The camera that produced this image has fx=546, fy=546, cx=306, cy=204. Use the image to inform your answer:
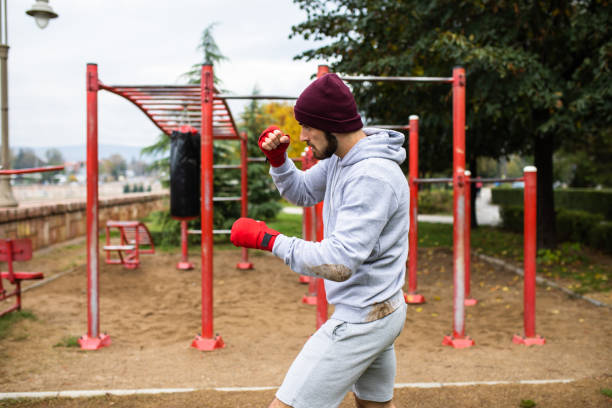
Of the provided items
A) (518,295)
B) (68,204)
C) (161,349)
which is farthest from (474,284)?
(68,204)

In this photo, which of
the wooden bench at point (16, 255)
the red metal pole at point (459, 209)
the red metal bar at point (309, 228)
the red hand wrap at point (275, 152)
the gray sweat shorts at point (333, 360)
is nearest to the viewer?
the gray sweat shorts at point (333, 360)

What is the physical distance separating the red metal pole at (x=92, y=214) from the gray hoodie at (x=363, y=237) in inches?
128

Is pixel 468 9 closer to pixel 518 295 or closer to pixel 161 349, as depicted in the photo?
pixel 518 295

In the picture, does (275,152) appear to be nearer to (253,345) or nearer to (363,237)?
(363,237)

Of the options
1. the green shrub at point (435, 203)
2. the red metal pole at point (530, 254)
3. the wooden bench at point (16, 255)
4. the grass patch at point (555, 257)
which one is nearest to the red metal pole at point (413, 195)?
the red metal pole at point (530, 254)

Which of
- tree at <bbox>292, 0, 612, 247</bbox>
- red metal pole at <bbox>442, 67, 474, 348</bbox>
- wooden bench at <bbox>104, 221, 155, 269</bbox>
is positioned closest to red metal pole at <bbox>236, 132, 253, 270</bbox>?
wooden bench at <bbox>104, 221, 155, 269</bbox>

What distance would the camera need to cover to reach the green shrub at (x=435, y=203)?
25625mm

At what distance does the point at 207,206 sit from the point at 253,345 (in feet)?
4.37

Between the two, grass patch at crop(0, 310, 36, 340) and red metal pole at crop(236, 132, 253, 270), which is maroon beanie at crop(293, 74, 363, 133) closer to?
grass patch at crop(0, 310, 36, 340)

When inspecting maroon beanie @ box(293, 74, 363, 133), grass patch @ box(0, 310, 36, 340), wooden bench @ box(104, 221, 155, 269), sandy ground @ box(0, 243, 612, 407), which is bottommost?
sandy ground @ box(0, 243, 612, 407)

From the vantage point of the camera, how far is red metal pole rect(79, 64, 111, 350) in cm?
473

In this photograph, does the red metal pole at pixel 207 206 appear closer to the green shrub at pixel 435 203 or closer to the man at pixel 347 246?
the man at pixel 347 246

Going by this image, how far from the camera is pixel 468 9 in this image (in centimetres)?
870

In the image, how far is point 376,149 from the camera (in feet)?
6.20
